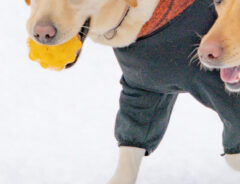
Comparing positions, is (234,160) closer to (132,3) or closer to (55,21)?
(132,3)

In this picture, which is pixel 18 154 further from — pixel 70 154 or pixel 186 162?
pixel 186 162

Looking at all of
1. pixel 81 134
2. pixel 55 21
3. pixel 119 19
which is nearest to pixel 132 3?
pixel 119 19

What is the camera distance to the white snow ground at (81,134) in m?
3.69

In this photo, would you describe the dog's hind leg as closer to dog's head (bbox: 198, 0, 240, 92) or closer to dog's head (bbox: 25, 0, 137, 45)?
dog's head (bbox: 198, 0, 240, 92)

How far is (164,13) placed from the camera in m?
2.88

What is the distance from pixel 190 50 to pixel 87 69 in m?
2.50

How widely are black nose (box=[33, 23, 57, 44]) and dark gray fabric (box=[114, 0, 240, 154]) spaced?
55 centimetres

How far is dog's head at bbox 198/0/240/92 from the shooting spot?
2441 millimetres

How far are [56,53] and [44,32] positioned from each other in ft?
0.65

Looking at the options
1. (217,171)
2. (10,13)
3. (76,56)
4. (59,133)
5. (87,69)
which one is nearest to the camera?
(76,56)

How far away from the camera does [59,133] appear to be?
13.6 ft

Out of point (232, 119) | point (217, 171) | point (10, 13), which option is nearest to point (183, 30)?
point (232, 119)

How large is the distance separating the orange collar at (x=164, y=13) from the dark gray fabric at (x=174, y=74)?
0.02 metres

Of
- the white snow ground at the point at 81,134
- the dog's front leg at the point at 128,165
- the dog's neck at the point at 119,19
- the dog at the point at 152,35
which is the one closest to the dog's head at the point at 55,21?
the dog at the point at 152,35
